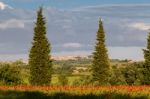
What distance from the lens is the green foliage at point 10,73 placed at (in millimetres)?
52159

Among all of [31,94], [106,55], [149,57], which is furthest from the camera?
[106,55]

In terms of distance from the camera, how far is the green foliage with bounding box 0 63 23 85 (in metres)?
52.2

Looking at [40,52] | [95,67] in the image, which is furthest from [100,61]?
[40,52]

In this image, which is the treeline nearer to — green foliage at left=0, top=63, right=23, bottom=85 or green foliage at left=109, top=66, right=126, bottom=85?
green foliage at left=109, top=66, right=126, bottom=85

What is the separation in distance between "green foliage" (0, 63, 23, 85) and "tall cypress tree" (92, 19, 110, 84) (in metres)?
18.6

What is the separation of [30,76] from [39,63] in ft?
7.88

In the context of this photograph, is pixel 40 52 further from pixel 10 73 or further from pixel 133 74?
pixel 133 74

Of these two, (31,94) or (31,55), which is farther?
(31,55)

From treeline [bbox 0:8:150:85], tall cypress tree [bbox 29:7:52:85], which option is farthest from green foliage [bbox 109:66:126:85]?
tall cypress tree [bbox 29:7:52:85]

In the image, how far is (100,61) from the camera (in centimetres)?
7131

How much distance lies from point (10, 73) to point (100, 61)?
22.3 meters

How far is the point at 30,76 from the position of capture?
62156mm

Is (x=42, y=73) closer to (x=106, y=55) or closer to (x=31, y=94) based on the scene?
(x=106, y=55)

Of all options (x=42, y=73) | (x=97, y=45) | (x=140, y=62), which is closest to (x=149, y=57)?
(x=140, y=62)
